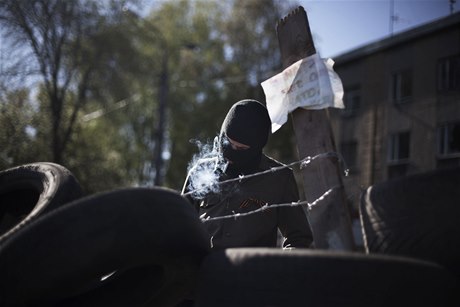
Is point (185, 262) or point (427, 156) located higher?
point (185, 262)

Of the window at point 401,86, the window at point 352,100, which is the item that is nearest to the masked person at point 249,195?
the window at point 401,86

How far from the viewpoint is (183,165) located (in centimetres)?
3872

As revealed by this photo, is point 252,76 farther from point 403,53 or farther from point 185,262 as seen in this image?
point 185,262

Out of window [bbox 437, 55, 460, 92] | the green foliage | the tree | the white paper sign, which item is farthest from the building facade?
the white paper sign

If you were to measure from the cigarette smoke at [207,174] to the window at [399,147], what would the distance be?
22446mm

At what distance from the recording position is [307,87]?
3322 mm

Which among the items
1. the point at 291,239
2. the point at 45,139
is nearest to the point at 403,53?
the point at 45,139

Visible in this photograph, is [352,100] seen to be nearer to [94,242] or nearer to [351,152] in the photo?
[351,152]

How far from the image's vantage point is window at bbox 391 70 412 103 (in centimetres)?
2589

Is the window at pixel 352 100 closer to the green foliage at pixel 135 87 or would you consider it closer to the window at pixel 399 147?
the window at pixel 399 147

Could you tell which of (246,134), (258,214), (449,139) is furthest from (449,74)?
(258,214)

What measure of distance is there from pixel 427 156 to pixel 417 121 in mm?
1588

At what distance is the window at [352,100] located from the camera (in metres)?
29.2

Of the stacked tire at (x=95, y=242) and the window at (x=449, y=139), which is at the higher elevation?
the stacked tire at (x=95, y=242)
